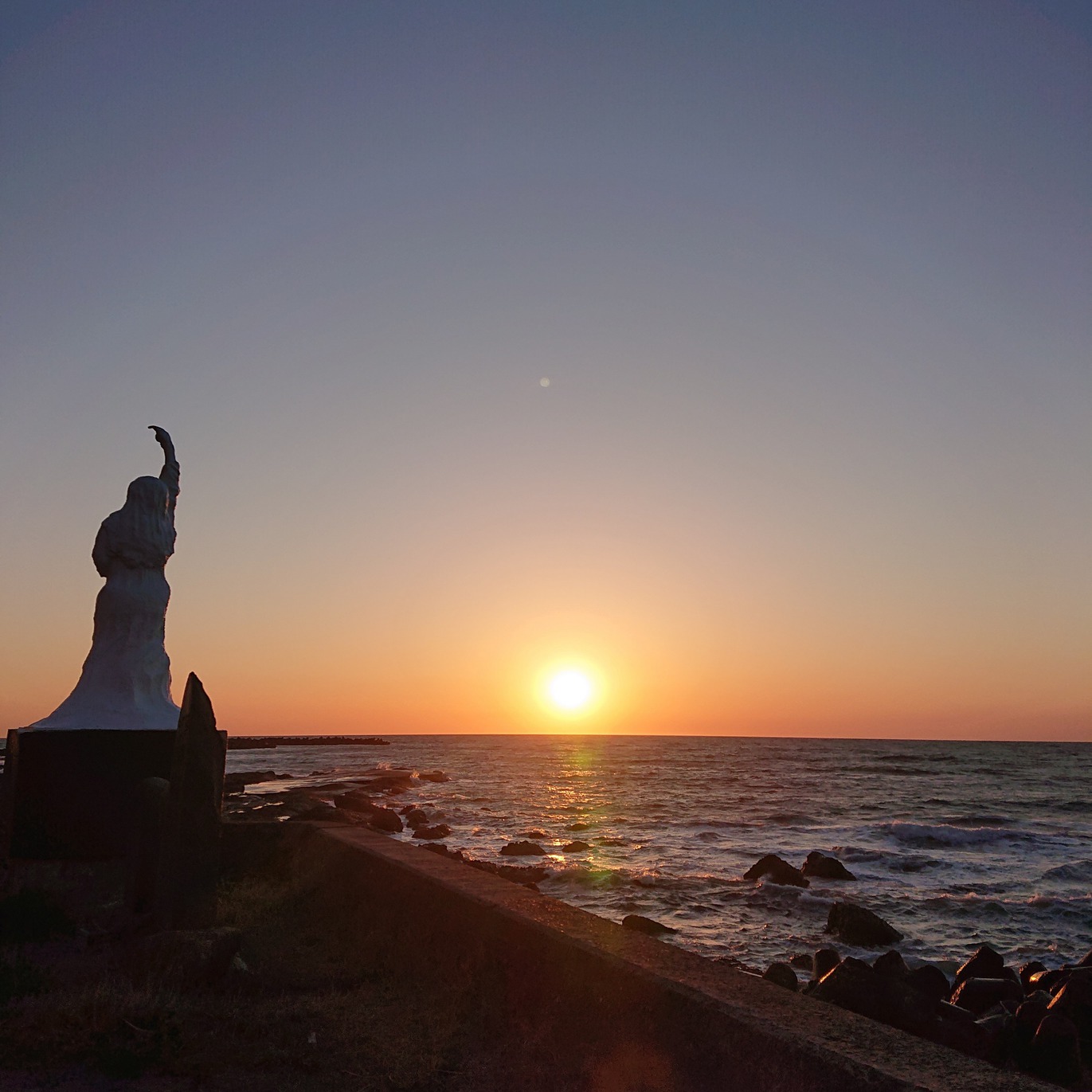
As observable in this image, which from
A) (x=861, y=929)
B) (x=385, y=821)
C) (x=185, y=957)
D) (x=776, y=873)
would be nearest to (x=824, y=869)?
(x=776, y=873)

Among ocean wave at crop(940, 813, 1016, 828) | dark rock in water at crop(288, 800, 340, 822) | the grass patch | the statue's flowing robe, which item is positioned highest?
the statue's flowing robe

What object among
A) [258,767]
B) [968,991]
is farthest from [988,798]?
[258,767]

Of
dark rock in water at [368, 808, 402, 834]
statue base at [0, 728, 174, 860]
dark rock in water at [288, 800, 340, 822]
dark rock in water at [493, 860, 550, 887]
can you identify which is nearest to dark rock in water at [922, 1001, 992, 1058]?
dark rock in water at [288, 800, 340, 822]

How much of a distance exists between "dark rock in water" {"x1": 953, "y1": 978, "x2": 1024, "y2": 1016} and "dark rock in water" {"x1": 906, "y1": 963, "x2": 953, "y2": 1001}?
16 cm

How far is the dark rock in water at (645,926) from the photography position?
1277cm

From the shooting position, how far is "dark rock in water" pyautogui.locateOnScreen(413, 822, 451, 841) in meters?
24.3

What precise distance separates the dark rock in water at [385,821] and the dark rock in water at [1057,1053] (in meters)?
18.6

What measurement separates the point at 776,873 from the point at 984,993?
28.9 ft

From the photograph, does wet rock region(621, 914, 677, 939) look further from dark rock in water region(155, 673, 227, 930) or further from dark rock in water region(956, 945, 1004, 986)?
dark rock in water region(155, 673, 227, 930)

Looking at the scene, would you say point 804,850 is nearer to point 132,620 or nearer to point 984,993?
point 984,993

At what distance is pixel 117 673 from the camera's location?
32.2 ft

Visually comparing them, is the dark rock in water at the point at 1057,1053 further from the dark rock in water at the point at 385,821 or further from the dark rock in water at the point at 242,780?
the dark rock in water at the point at 242,780

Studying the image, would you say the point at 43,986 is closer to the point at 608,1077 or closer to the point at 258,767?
the point at 608,1077

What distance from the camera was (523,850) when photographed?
22.0 m
